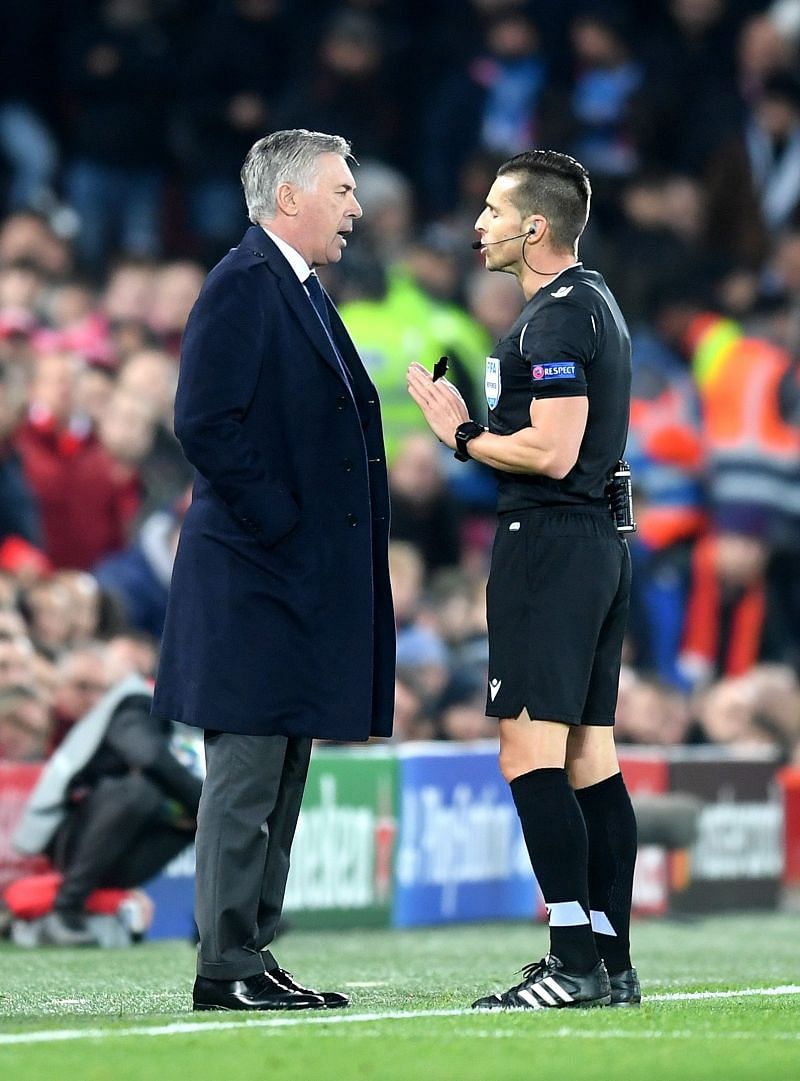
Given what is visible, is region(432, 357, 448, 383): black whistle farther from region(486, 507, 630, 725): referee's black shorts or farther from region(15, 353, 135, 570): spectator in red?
region(15, 353, 135, 570): spectator in red

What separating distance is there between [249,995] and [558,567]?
49.3 inches

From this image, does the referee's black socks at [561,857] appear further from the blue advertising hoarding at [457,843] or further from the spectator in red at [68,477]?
the spectator in red at [68,477]

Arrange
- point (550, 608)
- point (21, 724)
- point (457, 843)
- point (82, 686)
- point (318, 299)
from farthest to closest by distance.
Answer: point (457, 843), point (82, 686), point (21, 724), point (318, 299), point (550, 608)

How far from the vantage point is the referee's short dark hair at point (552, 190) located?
5809mm

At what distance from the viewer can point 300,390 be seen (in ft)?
18.7

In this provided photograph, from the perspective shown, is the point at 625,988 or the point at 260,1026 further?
the point at 625,988

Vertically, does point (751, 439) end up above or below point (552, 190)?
above

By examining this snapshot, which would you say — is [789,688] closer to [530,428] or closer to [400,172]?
[400,172]

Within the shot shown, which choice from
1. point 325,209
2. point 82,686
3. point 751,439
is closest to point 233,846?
point 325,209

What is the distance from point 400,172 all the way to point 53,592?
610 cm

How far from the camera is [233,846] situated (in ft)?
18.2

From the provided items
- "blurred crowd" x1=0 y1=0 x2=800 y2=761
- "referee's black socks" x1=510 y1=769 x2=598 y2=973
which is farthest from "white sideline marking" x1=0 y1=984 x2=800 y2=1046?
"blurred crowd" x1=0 y1=0 x2=800 y2=761

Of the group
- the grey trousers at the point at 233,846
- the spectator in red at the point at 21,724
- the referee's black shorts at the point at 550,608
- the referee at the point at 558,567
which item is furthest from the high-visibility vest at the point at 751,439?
the grey trousers at the point at 233,846

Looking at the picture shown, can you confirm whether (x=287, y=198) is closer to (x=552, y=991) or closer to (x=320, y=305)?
(x=320, y=305)
